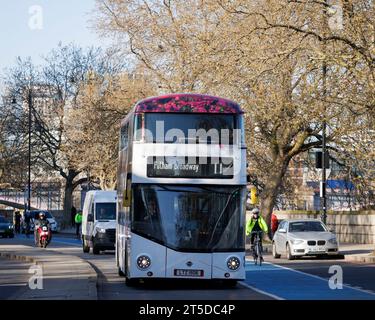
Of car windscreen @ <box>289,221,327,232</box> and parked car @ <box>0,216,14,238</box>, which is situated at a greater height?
car windscreen @ <box>289,221,327,232</box>

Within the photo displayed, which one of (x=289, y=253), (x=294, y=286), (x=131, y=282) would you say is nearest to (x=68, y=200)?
(x=289, y=253)

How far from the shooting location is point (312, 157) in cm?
5772

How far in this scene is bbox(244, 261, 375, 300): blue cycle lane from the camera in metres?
21.1

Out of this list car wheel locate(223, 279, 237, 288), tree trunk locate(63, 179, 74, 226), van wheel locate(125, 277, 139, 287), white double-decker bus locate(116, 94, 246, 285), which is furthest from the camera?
tree trunk locate(63, 179, 74, 226)

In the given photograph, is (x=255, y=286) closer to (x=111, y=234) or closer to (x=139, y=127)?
(x=139, y=127)

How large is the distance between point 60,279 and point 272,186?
29.2 m

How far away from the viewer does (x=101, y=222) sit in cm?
4381

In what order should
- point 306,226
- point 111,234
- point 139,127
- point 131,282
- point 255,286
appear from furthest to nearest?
point 111,234 → point 306,226 → point 255,286 → point 131,282 → point 139,127

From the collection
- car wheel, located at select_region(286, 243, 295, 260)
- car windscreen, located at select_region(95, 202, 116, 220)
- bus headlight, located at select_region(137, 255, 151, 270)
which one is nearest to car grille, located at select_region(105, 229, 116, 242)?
car windscreen, located at select_region(95, 202, 116, 220)

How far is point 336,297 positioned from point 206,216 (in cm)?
374

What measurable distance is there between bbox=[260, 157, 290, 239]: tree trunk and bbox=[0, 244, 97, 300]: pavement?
56.0ft

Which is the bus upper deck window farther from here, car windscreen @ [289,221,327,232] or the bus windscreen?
car windscreen @ [289,221,327,232]
